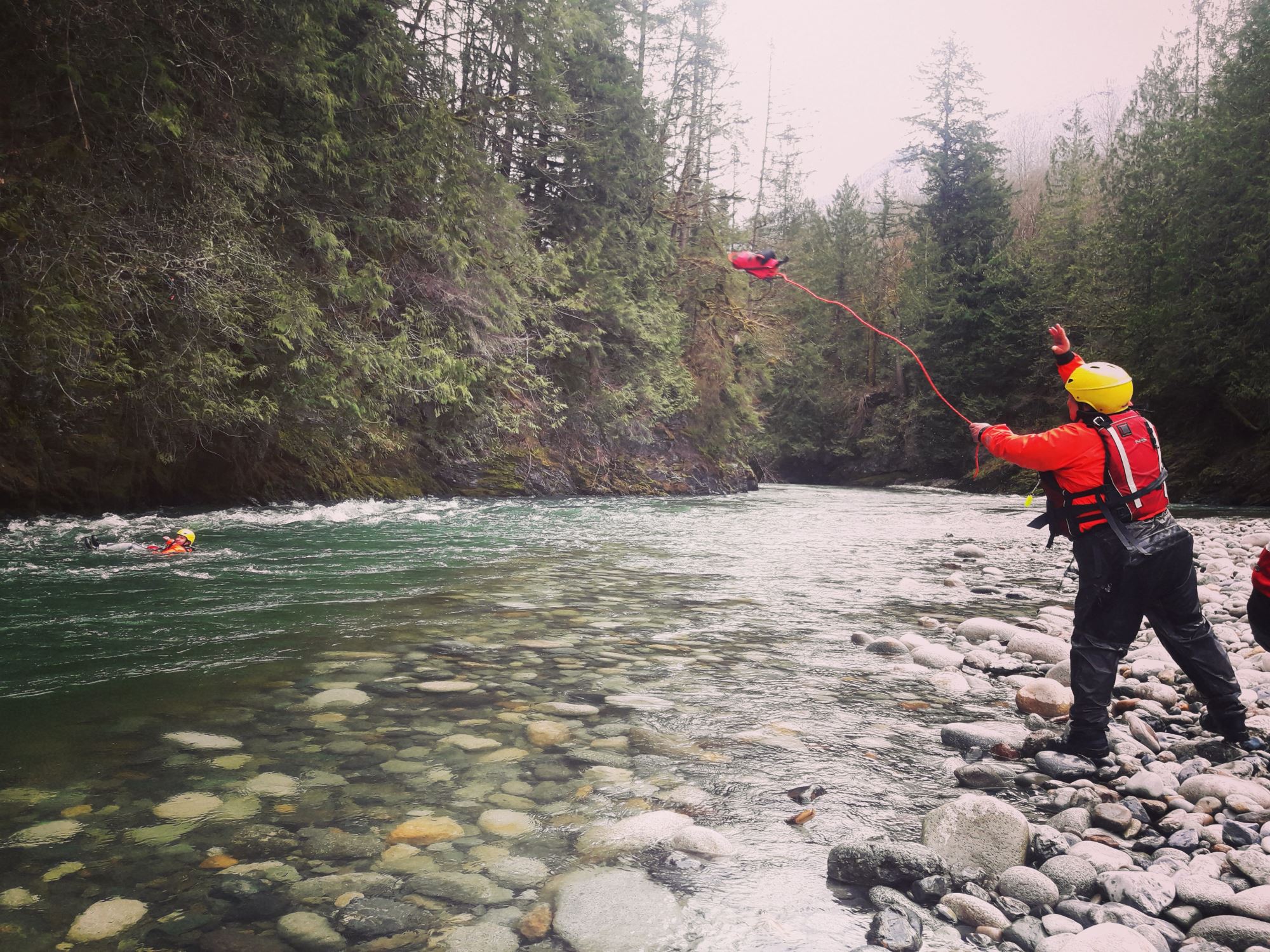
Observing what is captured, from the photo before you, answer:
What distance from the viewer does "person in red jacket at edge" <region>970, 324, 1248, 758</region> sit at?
10.3 ft

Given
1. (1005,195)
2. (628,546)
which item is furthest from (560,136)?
(1005,195)

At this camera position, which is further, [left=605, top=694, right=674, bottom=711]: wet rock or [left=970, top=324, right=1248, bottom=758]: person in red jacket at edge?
[left=605, top=694, right=674, bottom=711]: wet rock

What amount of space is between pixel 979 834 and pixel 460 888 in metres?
1.50

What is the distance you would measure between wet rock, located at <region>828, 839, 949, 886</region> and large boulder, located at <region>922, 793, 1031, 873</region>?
0.10m

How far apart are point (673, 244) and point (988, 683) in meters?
19.6

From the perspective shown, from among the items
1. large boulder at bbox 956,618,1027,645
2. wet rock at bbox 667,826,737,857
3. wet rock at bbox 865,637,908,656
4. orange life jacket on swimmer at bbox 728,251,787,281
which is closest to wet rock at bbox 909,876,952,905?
wet rock at bbox 667,826,737,857

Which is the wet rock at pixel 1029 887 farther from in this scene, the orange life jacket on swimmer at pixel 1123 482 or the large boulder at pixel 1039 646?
the large boulder at pixel 1039 646

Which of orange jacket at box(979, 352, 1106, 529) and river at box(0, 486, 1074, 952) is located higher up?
orange jacket at box(979, 352, 1106, 529)

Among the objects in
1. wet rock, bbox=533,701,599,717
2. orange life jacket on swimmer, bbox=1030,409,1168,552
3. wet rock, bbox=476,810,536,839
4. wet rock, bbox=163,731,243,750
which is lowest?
wet rock, bbox=533,701,599,717

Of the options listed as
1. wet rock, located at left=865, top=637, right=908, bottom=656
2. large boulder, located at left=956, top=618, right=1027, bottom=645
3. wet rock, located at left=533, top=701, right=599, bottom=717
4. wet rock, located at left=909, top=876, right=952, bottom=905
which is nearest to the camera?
wet rock, located at left=909, top=876, right=952, bottom=905

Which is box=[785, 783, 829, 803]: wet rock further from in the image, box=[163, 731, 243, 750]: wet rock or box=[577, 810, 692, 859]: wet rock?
box=[163, 731, 243, 750]: wet rock

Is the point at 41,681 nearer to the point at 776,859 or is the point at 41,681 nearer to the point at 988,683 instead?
the point at 776,859

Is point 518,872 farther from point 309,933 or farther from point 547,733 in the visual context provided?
point 547,733

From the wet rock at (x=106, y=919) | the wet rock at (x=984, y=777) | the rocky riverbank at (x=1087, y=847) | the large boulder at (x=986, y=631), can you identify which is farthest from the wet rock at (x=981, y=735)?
the wet rock at (x=106, y=919)
